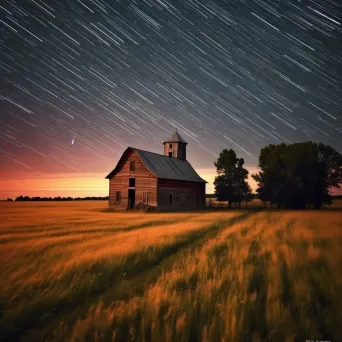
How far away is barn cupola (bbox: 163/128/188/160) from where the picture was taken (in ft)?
205

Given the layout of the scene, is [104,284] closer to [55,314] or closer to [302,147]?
[55,314]

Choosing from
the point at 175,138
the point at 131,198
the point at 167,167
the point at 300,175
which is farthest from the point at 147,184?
the point at 300,175

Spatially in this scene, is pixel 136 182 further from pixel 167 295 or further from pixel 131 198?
pixel 167 295

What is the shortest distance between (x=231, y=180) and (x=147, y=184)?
2395 centimetres

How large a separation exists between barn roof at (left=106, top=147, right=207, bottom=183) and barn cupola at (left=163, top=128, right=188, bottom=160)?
217 centimetres

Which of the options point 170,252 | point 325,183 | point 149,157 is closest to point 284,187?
point 325,183

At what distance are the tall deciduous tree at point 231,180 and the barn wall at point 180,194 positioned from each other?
19.9 feet

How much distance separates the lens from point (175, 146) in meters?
62.7

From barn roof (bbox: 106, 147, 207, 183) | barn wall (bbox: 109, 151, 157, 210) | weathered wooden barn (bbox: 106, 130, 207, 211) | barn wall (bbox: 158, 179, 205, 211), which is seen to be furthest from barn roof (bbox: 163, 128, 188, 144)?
barn wall (bbox: 109, 151, 157, 210)

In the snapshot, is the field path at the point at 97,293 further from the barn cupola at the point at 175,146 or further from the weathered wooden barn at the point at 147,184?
the barn cupola at the point at 175,146

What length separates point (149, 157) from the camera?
50.4 m

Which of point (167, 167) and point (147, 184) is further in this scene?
point (167, 167)

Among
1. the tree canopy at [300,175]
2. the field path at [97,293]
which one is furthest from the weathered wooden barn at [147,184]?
the field path at [97,293]

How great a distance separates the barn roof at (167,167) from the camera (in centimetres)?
4806
